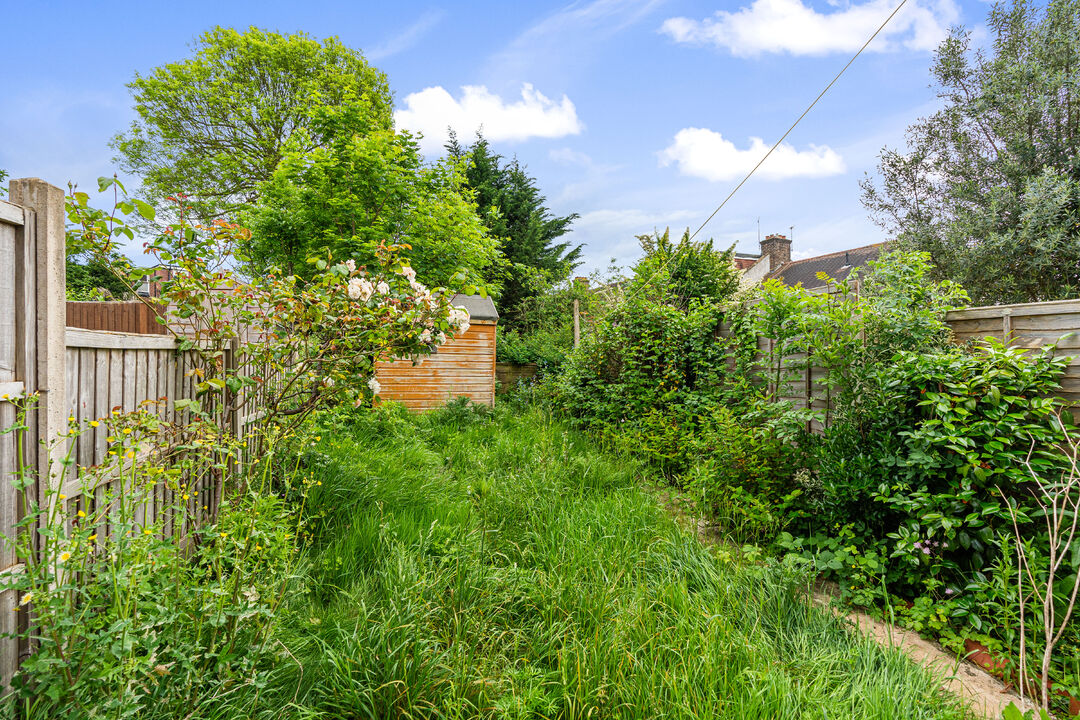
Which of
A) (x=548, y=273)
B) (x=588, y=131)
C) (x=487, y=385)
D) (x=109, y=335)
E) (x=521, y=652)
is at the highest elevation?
(x=588, y=131)

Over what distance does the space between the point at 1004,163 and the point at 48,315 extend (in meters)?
12.5

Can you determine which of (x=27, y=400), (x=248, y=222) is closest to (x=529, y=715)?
(x=27, y=400)

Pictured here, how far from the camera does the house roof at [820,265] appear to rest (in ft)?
56.9

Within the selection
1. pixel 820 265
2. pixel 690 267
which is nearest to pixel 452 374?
pixel 690 267

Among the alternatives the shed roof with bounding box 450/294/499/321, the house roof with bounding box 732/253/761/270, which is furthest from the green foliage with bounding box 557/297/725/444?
the house roof with bounding box 732/253/761/270

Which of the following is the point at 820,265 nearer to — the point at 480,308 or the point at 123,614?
the point at 480,308

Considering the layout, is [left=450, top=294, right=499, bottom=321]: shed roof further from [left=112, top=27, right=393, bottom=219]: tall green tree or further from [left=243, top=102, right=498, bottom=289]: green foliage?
[left=112, top=27, right=393, bottom=219]: tall green tree

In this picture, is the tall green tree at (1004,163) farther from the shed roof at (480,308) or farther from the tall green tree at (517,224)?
the tall green tree at (517,224)

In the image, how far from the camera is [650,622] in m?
1.95

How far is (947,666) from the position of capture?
2.02 metres

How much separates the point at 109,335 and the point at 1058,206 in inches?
454

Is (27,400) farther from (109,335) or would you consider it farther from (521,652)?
(521,652)

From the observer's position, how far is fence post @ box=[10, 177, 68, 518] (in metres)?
1.31

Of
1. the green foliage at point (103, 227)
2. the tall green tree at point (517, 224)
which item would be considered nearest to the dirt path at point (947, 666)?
the green foliage at point (103, 227)
